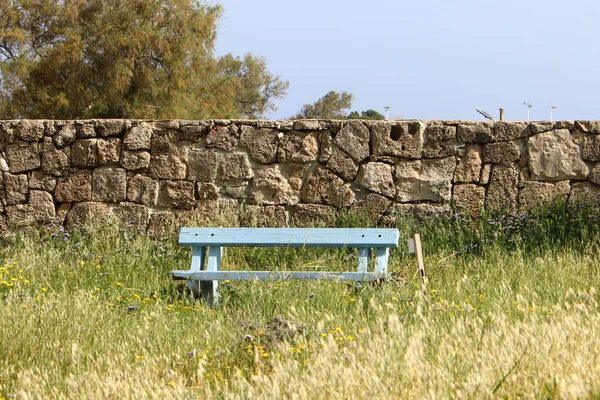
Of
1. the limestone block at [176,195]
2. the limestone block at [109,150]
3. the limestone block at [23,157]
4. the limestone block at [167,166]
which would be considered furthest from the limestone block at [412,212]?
the limestone block at [23,157]

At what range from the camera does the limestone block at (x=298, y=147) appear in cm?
770

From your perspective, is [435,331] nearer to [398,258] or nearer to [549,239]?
[398,258]

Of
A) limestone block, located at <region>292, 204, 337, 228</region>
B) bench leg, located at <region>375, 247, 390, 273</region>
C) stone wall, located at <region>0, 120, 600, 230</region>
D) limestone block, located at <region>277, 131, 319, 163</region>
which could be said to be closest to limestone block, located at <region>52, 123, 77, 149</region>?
stone wall, located at <region>0, 120, 600, 230</region>

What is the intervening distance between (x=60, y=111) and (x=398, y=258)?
1477cm

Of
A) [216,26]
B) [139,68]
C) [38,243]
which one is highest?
[216,26]

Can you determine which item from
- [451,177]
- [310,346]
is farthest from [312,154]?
[310,346]

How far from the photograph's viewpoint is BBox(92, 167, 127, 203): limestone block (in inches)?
316

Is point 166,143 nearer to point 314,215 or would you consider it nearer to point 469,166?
point 314,215

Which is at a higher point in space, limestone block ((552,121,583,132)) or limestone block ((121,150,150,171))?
limestone block ((552,121,583,132))

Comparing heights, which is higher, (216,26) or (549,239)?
(216,26)

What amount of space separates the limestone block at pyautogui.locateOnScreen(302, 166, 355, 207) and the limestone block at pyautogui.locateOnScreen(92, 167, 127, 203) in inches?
74.4

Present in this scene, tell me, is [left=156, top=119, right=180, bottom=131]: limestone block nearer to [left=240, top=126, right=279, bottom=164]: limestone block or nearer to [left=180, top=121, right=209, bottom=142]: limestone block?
[left=180, top=121, right=209, bottom=142]: limestone block

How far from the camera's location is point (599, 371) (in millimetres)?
3047

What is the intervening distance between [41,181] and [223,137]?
2.06m
